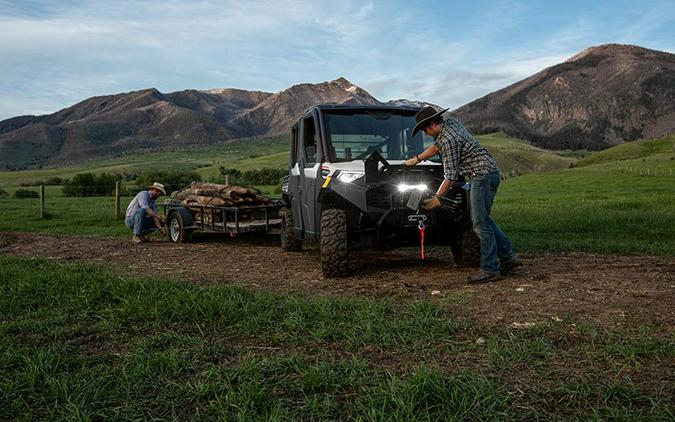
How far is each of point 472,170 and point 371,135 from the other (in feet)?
6.11

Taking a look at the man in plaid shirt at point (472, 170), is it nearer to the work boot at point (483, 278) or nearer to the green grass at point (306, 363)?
the work boot at point (483, 278)

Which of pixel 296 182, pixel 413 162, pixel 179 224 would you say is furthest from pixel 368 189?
pixel 179 224

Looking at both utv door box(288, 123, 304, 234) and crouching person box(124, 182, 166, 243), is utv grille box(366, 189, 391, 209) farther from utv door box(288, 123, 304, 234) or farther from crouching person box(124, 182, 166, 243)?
crouching person box(124, 182, 166, 243)

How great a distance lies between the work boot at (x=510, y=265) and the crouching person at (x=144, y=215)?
28.4 feet

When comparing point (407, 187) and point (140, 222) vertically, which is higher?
point (407, 187)

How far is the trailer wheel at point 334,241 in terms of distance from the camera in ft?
22.8

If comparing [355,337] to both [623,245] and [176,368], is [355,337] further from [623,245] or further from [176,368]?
[623,245]

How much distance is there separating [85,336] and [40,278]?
2.62m

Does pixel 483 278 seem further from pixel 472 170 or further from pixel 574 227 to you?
pixel 574 227

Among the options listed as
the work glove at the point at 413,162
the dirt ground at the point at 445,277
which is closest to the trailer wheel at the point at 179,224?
the dirt ground at the point at 445,277

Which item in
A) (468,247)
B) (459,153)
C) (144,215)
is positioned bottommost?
(468,247)

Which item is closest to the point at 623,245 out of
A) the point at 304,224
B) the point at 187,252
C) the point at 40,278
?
the point at 304,224

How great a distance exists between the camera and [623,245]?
9.95 meters

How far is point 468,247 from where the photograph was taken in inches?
297
